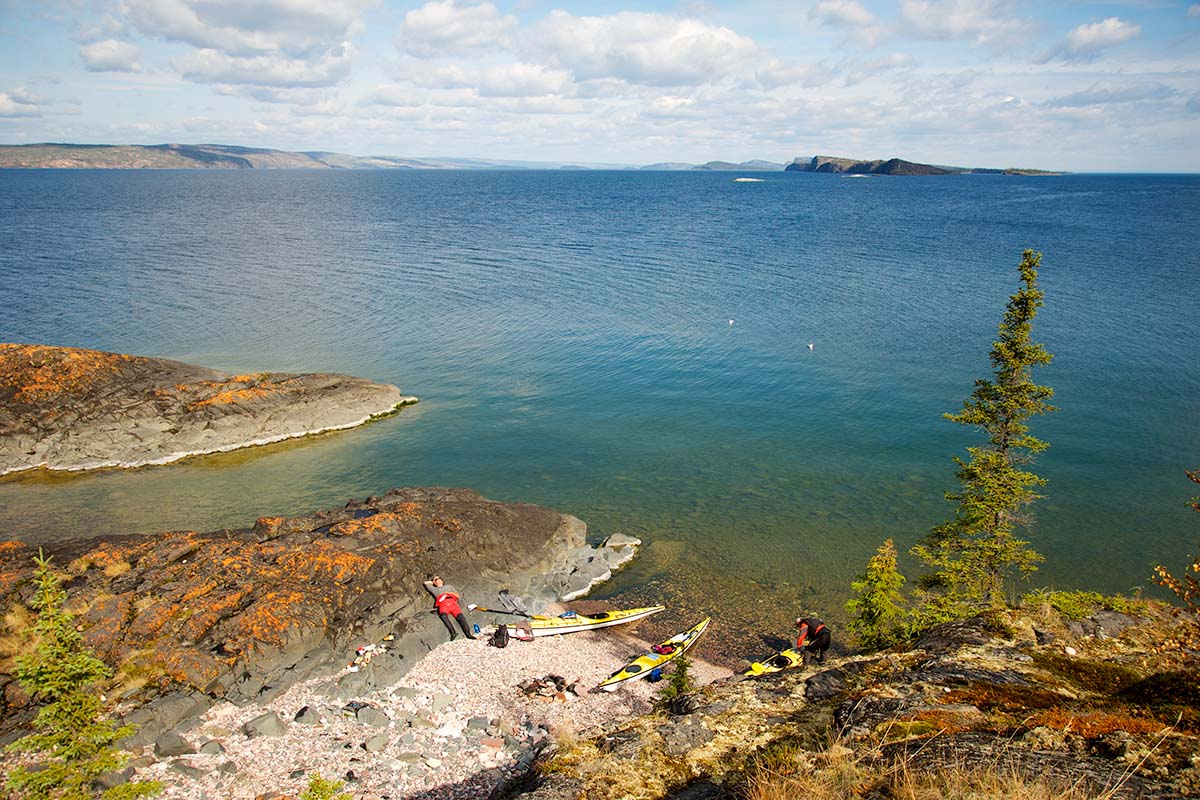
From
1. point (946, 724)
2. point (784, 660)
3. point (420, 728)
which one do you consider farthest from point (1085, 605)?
point (420, 728)

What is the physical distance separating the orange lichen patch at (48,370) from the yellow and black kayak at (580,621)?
33845 millimetres

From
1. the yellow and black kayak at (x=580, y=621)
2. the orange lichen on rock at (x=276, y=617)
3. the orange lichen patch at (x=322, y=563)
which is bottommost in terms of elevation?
the yellow and black kayak at (x=580, y=621)

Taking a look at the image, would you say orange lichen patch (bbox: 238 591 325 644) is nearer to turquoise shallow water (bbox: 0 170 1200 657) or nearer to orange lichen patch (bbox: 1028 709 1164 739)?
turquoise shallow water (bbox: 0 170 1200 657)

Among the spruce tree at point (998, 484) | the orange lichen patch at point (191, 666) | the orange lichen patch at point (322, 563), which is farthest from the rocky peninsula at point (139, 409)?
the spruce tree at point (998, 484)

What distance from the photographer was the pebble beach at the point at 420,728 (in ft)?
52.8

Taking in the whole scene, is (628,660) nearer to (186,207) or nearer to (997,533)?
(997,533)

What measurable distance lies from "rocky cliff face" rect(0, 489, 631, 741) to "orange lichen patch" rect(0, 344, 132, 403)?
19.2m

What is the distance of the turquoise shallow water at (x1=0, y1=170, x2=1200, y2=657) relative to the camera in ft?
103

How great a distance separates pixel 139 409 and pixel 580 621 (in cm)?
3128

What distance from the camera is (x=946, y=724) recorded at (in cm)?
988

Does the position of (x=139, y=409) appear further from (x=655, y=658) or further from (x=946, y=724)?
(x=946, y=724)

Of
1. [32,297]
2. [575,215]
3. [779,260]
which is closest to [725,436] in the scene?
[779,260]

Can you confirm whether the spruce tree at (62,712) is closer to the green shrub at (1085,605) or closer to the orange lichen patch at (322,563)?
the orange lichen patch at (322,563)

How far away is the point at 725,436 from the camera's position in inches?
1590
